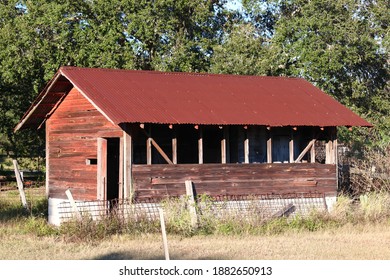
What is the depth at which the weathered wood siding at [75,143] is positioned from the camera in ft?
73.4

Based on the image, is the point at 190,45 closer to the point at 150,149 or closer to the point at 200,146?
the point at 200,146

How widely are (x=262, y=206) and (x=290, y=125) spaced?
2.71m

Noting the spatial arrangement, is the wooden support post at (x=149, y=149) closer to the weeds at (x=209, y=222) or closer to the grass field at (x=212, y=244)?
the weeds at (x=209, y=222)

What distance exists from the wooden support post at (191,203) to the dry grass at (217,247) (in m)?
1.15

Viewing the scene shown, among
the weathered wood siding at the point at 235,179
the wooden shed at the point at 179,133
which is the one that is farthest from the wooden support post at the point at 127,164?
the weathered wood siding at the point at 235,179

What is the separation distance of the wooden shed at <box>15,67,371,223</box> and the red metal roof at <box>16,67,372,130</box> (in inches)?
1.4

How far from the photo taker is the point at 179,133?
23047mm

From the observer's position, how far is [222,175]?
72.6 ft

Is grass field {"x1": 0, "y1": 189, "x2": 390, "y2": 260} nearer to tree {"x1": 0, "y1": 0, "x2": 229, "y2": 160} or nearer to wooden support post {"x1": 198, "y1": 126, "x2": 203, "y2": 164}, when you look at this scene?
wooden support post {"x1": 198, "y1": 126, "x2": 203, "y2": 164}

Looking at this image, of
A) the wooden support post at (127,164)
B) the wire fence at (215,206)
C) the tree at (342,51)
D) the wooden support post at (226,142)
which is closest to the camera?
the wire fence at (215,206)

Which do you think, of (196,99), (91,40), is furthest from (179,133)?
(91,40)

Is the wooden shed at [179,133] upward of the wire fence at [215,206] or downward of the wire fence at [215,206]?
upward

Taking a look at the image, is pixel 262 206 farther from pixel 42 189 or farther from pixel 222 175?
pixel 42 189

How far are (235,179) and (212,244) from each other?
5.41 m
